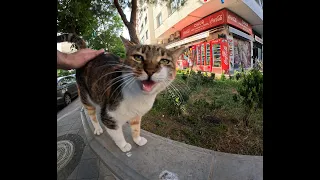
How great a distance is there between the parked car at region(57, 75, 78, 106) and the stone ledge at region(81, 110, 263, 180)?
212 millimetres

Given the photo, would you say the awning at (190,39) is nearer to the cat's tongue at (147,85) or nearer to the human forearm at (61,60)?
the cat's tongue at (147,85)

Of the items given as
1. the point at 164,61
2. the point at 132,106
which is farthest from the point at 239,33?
the point at 132,106

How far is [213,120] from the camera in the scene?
30.3 inches

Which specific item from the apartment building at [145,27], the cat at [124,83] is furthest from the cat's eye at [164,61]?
the apartment building at [145,27]

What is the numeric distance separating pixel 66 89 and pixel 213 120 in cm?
72

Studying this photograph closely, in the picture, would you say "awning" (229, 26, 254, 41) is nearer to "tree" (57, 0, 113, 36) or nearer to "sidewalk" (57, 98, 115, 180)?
"tree" (57, 0, 113, 36)

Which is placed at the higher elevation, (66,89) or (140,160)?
(66,89)

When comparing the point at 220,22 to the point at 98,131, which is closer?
the point at 220,22

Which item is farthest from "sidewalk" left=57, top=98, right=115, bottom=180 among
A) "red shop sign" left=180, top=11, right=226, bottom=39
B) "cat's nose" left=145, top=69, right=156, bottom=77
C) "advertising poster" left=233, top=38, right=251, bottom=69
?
"advertising poster" left=233, top=38, right=251, bottom=69

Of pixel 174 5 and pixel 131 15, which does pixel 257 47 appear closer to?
pixel 174 5
